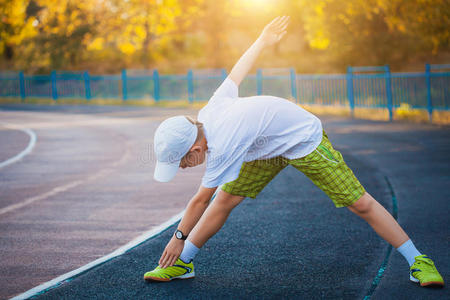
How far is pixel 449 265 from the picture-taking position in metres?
4.13

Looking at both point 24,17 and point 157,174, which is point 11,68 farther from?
point 157,174

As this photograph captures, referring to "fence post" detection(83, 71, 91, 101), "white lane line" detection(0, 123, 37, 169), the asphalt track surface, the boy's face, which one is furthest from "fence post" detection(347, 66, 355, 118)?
the boy's face

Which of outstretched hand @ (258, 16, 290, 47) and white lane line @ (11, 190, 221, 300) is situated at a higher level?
outstretched hand @ (258, 16, 290, 47)

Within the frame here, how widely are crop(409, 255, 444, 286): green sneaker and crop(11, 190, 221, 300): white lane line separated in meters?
2.46

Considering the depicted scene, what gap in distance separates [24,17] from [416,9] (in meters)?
32.7

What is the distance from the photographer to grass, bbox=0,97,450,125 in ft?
52.3

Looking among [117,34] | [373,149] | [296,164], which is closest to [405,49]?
[117,34]

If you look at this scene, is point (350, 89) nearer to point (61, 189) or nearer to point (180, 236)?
point (61, 189)

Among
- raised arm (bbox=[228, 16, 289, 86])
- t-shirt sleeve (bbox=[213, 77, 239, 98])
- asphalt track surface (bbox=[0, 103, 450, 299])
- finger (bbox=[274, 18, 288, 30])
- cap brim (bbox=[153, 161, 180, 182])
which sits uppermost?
finger (bbox=[274, 18, 288, 30])

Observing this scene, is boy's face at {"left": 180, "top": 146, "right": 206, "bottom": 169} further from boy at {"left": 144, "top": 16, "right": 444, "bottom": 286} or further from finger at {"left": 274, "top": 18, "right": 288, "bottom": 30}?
finger at {"left": 274, "top": 18, "right": 288, "bottom": 30}

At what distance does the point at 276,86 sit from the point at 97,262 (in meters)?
17.3

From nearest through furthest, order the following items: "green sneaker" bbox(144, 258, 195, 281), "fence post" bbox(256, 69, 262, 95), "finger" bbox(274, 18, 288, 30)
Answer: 1. "green sneaker" bbox(144, 258, 195, 281)
2. "finger" bbox(274, 18, 288, 30)
3. "fence post" bbox(256, 69, 262, 95)

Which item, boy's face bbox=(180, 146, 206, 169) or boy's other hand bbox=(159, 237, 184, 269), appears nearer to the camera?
boy's face bbox=(180, 146, 206, 169)

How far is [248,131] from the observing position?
10.4ft
